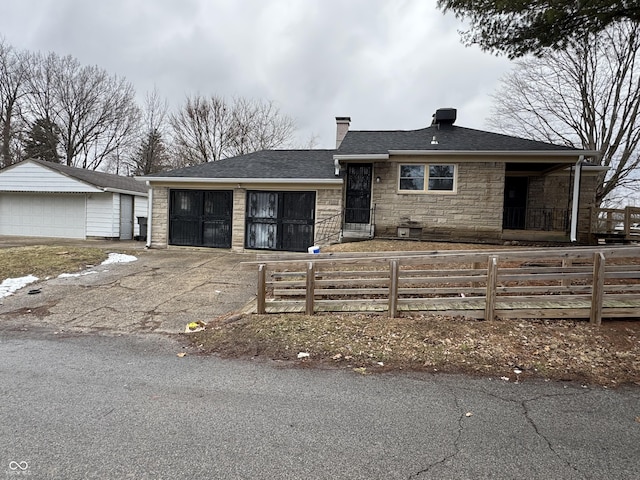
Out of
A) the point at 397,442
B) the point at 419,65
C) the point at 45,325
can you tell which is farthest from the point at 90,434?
the point at 419,65

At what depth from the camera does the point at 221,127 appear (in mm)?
28125

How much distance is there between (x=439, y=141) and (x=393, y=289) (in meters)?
8.82

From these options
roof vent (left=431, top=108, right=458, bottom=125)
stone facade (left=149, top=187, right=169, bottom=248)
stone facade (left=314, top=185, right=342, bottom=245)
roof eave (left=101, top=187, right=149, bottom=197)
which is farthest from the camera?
roof eave (left=101, top=187, right=149, bottom=197)

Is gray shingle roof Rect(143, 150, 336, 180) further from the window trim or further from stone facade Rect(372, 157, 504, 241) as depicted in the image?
the window trim

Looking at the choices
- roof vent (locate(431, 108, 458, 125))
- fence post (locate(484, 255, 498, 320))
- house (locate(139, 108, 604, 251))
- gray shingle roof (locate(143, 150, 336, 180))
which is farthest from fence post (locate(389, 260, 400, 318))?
roof vent (locate(431, 108, 458, 125))

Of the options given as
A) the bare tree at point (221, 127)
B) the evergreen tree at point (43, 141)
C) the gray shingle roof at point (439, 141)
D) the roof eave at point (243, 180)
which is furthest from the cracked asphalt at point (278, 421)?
the evergreen tree at point (43, 141)

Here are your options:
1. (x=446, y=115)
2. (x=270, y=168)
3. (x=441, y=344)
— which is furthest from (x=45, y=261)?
(x=446, y=115)

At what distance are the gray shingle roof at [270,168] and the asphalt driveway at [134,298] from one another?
388 cm

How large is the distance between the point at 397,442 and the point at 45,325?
5608 mm

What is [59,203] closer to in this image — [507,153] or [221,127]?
[221,127]

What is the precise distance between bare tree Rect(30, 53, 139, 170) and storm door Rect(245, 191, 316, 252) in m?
24.8

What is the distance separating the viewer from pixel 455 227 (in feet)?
37.9

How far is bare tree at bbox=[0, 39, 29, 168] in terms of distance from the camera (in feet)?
92.2

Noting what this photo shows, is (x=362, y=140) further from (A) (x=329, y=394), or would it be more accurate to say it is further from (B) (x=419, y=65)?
(A) (x=329, y=394)
